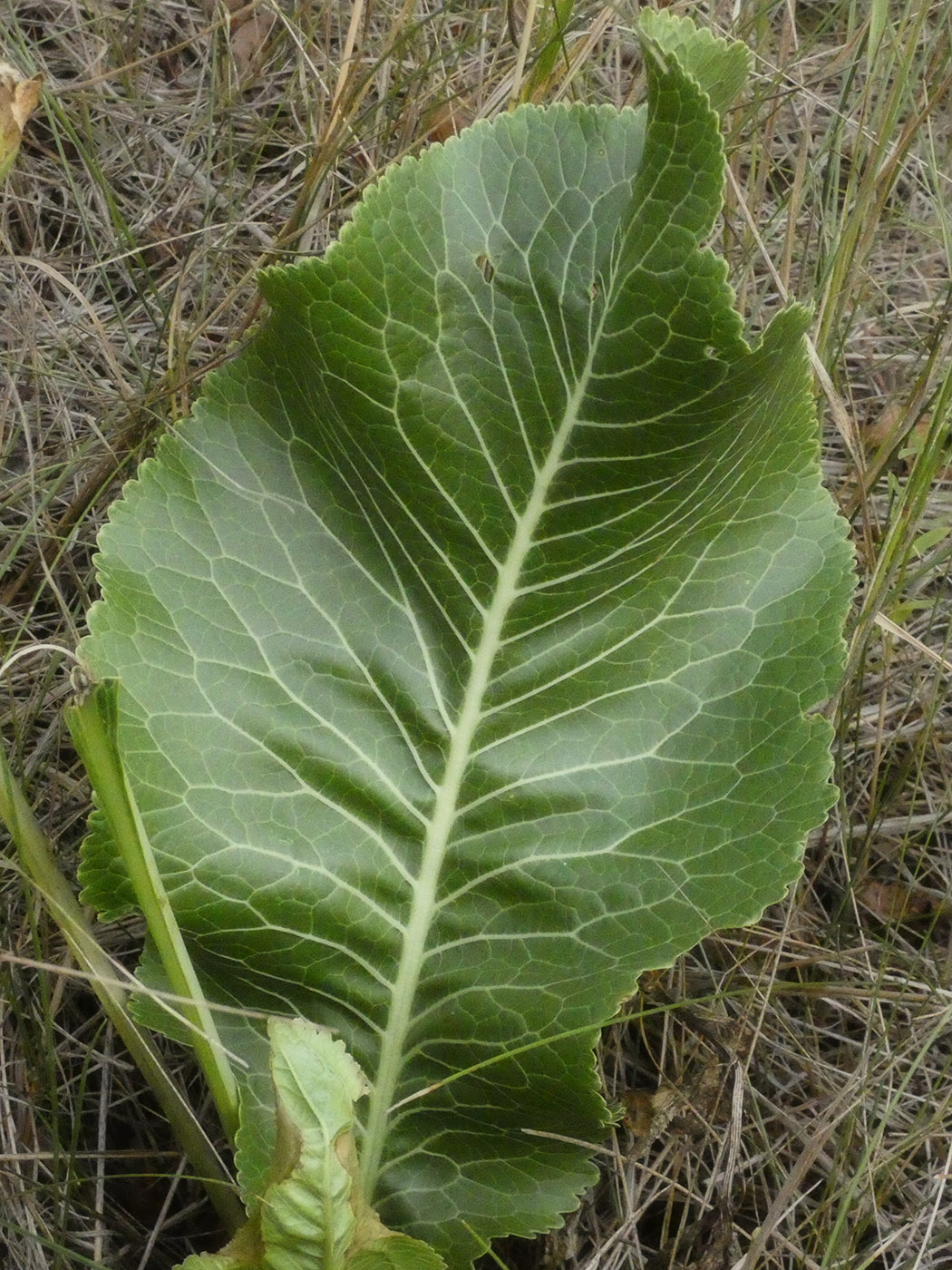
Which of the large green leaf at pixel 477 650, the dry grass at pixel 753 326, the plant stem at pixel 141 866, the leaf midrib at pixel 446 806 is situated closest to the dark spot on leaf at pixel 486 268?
the large green leaf at pixel 477 650

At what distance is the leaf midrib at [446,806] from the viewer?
173 cm

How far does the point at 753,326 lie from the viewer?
8.05 ft

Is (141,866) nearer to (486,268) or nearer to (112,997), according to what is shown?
(112,997)

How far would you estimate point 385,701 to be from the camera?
1.77 meters

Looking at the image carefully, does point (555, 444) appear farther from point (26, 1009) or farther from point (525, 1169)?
point (26, 1009)

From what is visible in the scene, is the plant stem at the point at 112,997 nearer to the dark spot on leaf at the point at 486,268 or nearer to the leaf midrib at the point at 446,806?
the leaf midrib at the point at 446,806

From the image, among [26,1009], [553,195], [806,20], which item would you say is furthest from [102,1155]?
[806,20]

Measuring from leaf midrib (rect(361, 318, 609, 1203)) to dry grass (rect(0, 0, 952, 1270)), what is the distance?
34 centimetres

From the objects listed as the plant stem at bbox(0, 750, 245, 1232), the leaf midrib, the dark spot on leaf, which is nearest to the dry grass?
the plant stem at bbox(0, 750, 245, 1232)

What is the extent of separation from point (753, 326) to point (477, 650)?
3.43 feet

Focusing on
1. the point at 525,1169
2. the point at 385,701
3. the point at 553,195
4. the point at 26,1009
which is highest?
the point at 553,195

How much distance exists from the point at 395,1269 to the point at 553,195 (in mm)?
1334

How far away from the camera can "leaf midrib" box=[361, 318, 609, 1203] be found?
5.66 feet

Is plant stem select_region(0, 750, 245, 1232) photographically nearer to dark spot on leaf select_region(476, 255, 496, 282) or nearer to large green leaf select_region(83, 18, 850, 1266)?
large green leaf select_region(83, 18, 850, 1266)
